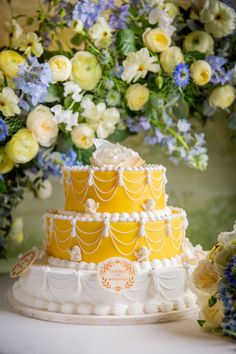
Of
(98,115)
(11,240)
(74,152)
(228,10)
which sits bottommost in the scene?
(11,240)

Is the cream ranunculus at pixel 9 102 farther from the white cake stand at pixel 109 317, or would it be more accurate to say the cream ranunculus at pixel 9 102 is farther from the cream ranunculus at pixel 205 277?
the cream ranunculus at pixel 205 277

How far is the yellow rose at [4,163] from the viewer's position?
250 centimetres

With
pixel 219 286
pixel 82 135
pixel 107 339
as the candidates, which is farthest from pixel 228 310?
pixel 82 135

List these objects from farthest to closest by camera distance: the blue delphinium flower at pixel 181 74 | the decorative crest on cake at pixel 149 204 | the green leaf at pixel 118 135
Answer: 1. the green leaf at pixel 118 135
2. the blue delphinium flower at pixel 181 74
3. the decorative crest on cake at pixel 149 204

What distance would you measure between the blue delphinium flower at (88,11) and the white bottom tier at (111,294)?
921 mm

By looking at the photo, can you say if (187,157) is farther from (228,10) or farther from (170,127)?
(228,10)

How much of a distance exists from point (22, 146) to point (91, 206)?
42 centimetres

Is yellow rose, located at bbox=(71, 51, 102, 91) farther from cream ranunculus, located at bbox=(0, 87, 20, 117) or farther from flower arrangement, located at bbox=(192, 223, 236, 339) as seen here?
flower arrangement, located at bbox=(192, 223, 236, 339)

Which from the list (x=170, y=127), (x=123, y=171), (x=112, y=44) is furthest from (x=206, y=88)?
(x=123, y=171)

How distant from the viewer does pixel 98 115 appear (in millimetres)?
2553

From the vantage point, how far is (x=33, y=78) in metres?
2.35

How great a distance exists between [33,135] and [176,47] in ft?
1.99

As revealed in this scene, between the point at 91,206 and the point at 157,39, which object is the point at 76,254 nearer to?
the point at 91,206

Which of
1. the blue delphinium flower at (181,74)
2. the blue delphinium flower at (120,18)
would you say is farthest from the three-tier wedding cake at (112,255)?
the blue delphinium flower at (120,18)
